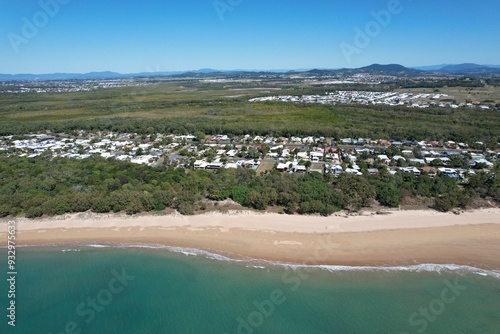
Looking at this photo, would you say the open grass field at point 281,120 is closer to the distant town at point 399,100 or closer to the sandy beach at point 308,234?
the distant town at point 399,100

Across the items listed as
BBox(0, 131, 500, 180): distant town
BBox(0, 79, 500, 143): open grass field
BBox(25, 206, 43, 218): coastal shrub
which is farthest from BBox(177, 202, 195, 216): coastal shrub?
BBox(0, 79, 500, 143): open grass field

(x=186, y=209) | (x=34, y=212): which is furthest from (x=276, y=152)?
(x=34, y=212)

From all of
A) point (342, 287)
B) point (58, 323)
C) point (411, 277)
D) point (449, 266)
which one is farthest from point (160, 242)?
point (449, 266)

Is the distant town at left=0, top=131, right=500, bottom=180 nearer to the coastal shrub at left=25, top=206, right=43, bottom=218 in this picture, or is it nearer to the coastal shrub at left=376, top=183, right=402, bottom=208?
the coastal shrub at left=376, top=183, right=402, bottom=208

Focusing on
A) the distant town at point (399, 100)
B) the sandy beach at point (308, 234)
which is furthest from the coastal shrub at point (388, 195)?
the distant town at point (399, 100)

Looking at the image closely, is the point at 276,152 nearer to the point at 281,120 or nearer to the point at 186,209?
the point at 186,209

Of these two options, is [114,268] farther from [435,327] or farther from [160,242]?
[435,327]
